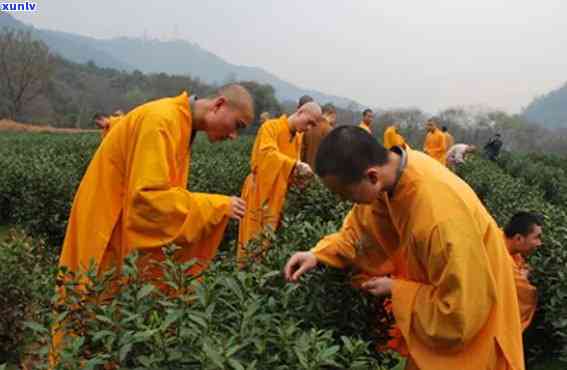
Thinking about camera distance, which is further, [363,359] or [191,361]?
[363,359]

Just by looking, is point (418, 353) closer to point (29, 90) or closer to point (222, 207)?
point (222, 207)

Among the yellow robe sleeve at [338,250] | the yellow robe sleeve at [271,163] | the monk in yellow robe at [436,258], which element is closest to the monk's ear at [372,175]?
the monk in yellow robe at [436,258]

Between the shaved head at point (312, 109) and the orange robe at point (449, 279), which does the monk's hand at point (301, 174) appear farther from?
the orange robe at point (449, 279)

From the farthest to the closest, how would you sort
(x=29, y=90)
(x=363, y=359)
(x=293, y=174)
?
1. (x=29, y=90)
2. (x=293, y=174)
3. (x=363, y=359)

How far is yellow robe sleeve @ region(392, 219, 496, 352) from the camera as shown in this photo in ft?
6.27

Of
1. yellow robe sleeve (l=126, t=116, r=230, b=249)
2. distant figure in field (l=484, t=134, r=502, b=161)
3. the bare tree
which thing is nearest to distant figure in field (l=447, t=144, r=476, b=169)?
distant figure in field (l=484, t=134, r=502, b=161)

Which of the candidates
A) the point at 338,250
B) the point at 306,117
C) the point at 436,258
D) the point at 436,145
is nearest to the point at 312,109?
the point at 306,117

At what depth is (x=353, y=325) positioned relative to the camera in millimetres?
2424

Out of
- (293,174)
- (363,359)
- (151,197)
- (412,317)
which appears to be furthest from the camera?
(293,174)

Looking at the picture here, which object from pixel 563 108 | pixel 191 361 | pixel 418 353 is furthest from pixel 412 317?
pixel 563 108

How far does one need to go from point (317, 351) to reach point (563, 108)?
158 m

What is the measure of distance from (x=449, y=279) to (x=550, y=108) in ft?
534

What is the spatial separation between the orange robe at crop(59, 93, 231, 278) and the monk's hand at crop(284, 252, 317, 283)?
854 mm

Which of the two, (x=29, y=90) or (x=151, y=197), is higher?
(x=151, y=197)
